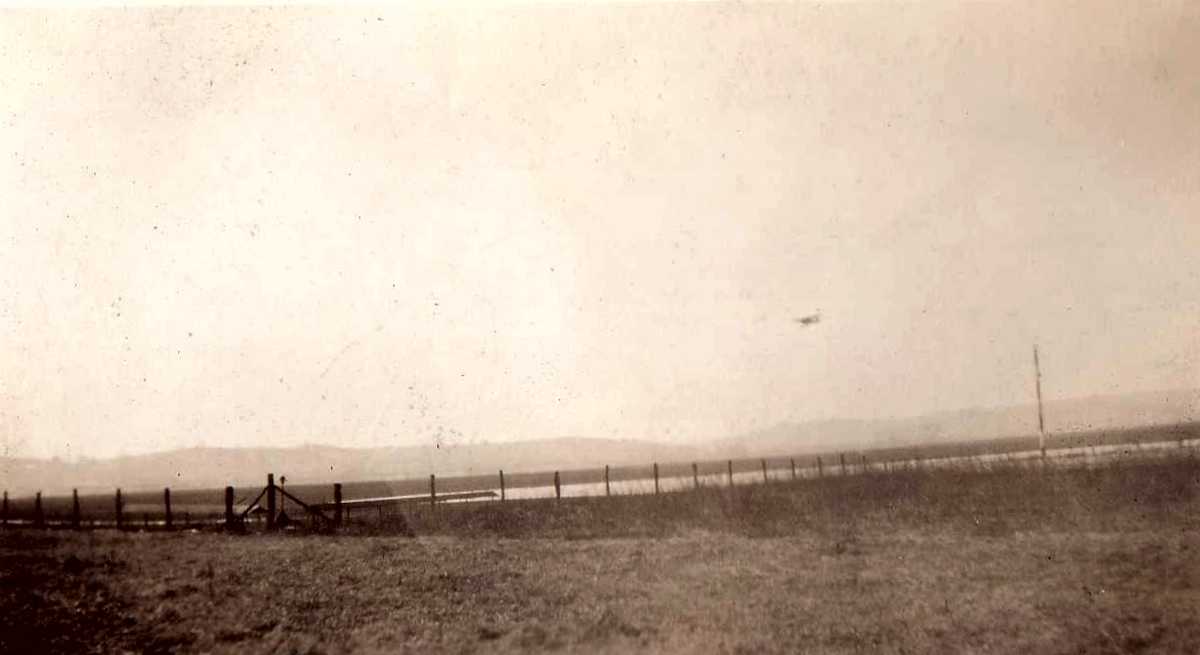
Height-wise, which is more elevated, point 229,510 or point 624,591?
point 229,510

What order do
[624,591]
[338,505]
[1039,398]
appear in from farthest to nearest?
[1039,398]
[338,505]
[624,591]

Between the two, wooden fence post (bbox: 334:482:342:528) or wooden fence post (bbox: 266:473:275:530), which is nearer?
wooden fence post (bbox: 266:473:275:530)

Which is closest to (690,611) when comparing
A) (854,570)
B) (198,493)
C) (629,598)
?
(629,598)

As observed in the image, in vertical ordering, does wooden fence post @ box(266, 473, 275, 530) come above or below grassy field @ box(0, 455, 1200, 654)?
above

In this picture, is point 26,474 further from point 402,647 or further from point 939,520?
point 939,520

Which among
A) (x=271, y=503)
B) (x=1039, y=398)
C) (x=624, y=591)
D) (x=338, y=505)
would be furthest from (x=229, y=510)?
(x=1039, y=398)

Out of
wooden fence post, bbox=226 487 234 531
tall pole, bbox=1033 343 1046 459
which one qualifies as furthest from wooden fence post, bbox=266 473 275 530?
tall pole, bbox=1033 343 1046 459

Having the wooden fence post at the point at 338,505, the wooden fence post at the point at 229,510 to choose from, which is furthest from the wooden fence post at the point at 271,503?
the wooden fence post at the point at 338,505

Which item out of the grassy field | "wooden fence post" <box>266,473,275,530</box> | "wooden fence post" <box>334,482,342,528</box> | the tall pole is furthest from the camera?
the tall pole

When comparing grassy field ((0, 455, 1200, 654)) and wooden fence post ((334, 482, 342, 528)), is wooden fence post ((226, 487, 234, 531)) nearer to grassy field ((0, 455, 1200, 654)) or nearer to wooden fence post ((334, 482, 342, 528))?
grassy field ((0, 455, 1200, 654))

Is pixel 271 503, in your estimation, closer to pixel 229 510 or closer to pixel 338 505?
pixel 229 510
